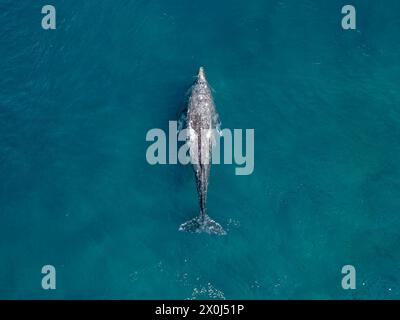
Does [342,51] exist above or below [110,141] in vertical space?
above

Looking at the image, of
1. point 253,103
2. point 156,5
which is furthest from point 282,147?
point 156,5

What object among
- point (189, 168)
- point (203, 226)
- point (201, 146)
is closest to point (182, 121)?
point (201, 146)

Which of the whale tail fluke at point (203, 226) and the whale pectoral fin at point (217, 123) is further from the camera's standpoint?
the whale pectoral fin at point (217, 123)

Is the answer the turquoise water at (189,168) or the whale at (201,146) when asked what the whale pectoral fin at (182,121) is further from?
the turquoise water at (189,168)

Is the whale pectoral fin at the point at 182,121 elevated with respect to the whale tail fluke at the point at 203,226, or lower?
elevated

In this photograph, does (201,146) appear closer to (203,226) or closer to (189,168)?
(189,168)

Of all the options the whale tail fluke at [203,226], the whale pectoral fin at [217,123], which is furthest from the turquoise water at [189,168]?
the whale pectoral fin at [217,123]

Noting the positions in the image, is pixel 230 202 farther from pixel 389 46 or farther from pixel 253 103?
pixel 389 46
